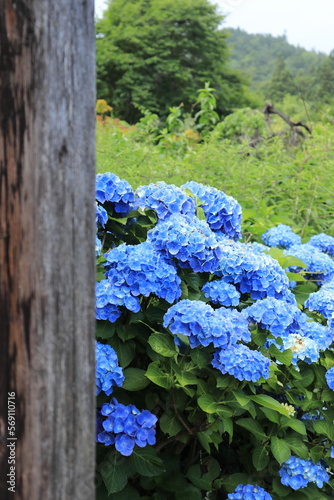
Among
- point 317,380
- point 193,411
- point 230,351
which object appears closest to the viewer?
point 230,351

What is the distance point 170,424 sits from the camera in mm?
1883

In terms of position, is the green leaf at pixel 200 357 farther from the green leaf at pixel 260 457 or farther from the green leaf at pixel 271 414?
the green leaf at pixel 260 457

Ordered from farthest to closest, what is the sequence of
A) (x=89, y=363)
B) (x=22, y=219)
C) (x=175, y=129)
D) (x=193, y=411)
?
(x=175, y=129)
(x=193, y=411)
(x=89, y=363)
(x=22, y=219)

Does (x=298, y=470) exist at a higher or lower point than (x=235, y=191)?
lower

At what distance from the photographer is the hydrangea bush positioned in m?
1.77

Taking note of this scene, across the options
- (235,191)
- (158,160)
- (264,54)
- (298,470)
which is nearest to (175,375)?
(298,470)

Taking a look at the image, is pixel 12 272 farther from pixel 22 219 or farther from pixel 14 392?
pixel 14 392

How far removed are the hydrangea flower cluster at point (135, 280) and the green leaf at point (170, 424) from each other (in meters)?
0.42

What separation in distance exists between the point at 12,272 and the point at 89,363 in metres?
0.25

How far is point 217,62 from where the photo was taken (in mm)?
24719

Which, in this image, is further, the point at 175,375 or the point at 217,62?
the point at 217,62

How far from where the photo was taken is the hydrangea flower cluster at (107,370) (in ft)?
5.65

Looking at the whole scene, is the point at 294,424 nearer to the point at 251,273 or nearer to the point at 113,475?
the point at 251,273

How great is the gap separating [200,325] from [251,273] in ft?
1.44
